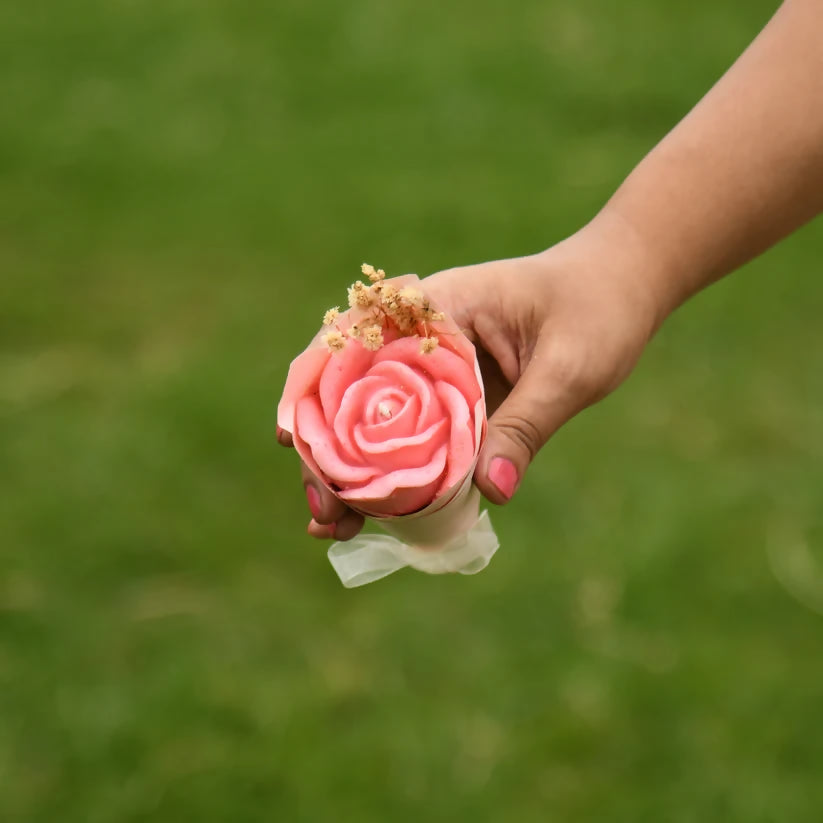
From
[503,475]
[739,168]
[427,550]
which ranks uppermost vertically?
[739,168]

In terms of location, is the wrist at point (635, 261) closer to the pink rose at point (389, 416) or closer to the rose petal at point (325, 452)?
the pink rose at point (389, 416)

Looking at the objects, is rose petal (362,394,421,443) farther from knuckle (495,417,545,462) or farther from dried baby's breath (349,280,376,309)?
knuckle (495,417,545,462)

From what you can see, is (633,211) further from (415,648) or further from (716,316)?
(716,316)

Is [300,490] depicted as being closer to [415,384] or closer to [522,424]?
[522,424]

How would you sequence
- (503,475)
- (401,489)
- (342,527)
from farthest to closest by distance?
(342,527)
(503,475)
(401,489)

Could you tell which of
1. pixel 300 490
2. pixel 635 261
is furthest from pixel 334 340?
pixel 300 490
